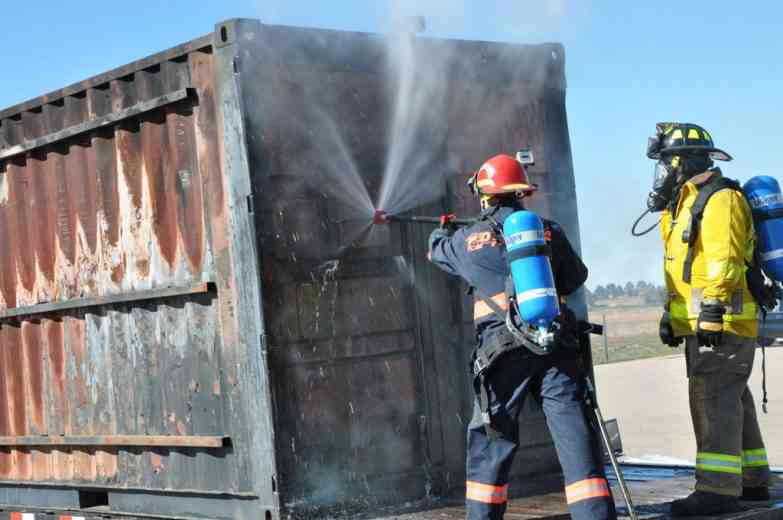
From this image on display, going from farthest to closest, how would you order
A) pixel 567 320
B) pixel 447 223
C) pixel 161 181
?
pixel 161 181 → pixel 447 223 → pixel 567 320

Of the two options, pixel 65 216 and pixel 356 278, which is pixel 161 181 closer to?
pixel 65 216

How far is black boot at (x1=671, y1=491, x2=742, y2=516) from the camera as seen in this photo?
17.9 ft

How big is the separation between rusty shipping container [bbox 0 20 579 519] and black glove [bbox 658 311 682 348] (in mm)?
849

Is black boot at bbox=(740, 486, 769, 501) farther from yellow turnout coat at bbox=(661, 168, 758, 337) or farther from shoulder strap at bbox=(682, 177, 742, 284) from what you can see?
shoulder strap at bbox=(682, 177, 742, 284)

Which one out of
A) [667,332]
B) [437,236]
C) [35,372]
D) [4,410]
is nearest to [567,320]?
[437,236]

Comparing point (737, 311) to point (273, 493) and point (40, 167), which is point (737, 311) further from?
point (40, 167)

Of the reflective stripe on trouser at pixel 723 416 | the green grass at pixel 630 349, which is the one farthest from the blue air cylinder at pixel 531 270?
the green grass at pixel 630 349

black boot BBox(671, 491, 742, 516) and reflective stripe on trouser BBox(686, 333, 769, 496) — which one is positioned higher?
reflective stripe on trouser BBox(686, 333, 769, 496)

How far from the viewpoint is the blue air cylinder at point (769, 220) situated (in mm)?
5809

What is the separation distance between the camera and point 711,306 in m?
5.55

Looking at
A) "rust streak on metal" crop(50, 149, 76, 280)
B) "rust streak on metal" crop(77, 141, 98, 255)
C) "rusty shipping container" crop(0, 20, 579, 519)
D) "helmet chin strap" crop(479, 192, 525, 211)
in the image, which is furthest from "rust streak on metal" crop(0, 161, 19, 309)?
"helmet chin strap" crop(479, 192, 525, 211)

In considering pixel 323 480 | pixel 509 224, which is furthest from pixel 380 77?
pixel 323 480

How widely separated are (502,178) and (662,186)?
3.89ft

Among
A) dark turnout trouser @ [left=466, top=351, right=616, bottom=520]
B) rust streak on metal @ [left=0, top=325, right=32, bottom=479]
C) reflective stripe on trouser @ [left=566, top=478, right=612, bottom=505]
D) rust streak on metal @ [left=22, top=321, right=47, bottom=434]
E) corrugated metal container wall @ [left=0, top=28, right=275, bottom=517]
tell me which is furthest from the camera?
rust streak on metal @ [left=0, top=325, right=32, bottom=479]
